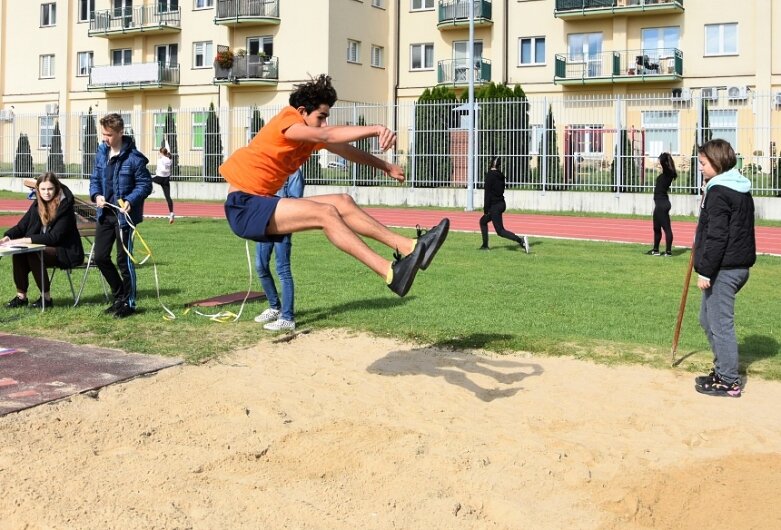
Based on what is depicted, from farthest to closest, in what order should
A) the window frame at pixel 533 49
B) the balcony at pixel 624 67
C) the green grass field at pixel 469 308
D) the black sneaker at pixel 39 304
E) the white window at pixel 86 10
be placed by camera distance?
the white window at pixel 86 10
the window frame at pixel 533 49
the balcony at pixel 624 67
the black sneaker at pixel 39 304
the green grass field at pixel 469 308

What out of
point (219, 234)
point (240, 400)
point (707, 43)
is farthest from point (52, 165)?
point (240, 400)

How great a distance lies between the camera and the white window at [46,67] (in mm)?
53000

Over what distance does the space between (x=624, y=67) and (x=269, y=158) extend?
125ft

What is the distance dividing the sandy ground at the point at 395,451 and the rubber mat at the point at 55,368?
0.21 meters

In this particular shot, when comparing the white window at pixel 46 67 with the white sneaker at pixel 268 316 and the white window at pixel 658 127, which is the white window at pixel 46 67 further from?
the white sneaker at pixel 268 316

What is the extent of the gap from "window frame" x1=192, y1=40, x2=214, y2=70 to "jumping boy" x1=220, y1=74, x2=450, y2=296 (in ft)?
142

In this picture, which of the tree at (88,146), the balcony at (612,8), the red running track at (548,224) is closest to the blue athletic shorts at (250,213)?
the red running track at (548,224)

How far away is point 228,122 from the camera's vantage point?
3212 cm

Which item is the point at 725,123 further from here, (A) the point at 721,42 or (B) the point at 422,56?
(B) the point at 422,56

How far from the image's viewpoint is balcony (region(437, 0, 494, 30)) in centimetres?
4488

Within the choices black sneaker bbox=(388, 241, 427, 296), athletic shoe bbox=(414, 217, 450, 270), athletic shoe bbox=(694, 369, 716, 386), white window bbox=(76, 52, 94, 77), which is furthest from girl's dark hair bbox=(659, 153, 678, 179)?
white window bbox=(76, 52, 94, 77)

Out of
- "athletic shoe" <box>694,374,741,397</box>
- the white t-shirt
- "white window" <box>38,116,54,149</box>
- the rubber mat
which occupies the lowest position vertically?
"athletic shoe" <box>694,374,741,397</box>

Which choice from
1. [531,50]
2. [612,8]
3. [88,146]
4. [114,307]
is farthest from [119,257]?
[531,50]

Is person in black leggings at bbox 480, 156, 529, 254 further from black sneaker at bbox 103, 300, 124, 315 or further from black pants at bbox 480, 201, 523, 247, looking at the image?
black sneaker at bbox 103, 300, 124, 315
